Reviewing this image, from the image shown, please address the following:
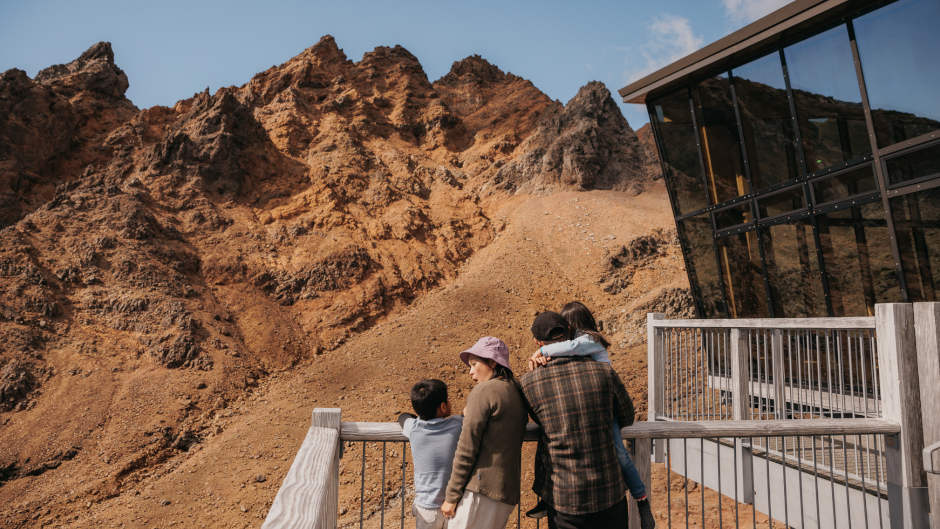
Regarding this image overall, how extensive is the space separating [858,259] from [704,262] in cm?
335

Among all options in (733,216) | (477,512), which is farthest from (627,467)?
(733,216)

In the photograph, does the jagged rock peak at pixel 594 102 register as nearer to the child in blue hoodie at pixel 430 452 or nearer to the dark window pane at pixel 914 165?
the dark window pane at pixel 914 165

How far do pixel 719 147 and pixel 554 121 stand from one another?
29187 mm

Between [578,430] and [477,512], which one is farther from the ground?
[578,430]

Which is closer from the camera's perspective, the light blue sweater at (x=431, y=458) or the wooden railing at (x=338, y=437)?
the wooden railing at (x=338, y=437)

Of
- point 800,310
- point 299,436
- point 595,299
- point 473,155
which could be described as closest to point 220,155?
point 473,155

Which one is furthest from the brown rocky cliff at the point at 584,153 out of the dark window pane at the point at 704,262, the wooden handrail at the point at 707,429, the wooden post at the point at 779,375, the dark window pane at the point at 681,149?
the wooden handrail at the point at 707,429

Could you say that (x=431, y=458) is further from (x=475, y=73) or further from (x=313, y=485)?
(x=475, y=73)

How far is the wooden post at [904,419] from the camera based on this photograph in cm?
383

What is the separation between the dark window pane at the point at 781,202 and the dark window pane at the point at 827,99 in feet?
1.60

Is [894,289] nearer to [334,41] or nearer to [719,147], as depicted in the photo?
[719,147]

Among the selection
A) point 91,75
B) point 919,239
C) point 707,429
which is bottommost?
point 707,429

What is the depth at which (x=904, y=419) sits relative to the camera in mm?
3836

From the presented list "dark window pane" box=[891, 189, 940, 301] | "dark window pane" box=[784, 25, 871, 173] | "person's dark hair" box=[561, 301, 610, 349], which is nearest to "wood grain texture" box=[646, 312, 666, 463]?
"dark window pane" box=[891, 189, 940, 301]
